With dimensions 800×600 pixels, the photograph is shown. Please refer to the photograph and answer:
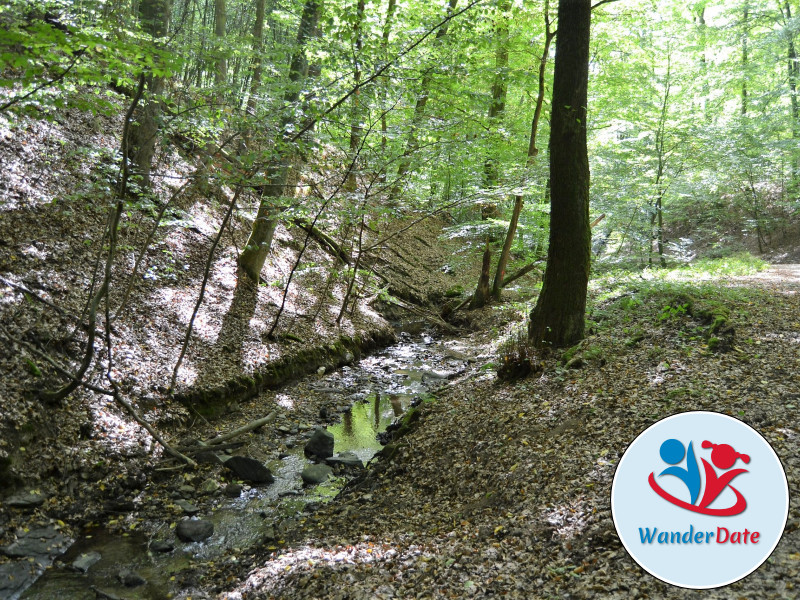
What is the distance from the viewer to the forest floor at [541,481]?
329 cm

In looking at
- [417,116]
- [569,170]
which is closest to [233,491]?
[569,170]

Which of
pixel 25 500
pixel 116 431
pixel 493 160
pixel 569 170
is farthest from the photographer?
pixel 493 160

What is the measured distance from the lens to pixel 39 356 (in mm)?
5629

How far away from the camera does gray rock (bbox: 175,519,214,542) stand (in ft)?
15.7

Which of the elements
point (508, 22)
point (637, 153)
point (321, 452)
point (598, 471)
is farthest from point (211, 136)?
point (637, 153)

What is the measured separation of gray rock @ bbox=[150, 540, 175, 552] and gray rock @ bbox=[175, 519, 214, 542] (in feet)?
0.38

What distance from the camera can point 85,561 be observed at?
14.2ft

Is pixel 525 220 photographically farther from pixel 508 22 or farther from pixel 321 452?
pixel 321 452

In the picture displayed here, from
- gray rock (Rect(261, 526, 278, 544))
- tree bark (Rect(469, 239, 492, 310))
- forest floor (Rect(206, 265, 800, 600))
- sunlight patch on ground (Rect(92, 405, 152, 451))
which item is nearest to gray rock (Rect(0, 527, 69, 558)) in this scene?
sunlight patch on ground (Rect(92, 405, 152, 451))

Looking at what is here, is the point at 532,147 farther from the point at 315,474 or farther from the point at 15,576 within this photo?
the point at 15,576

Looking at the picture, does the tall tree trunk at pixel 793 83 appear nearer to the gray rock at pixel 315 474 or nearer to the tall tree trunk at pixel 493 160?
the tall tree trunk at pixel 493 160

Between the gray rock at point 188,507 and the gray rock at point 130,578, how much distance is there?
0.94 metres

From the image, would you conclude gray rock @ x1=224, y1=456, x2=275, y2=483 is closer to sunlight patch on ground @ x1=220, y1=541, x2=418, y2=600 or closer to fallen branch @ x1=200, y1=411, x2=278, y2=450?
fallen branch @ x1=200, y1=411, x2=278, y2=450

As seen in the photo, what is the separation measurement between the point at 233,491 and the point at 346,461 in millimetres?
1488
